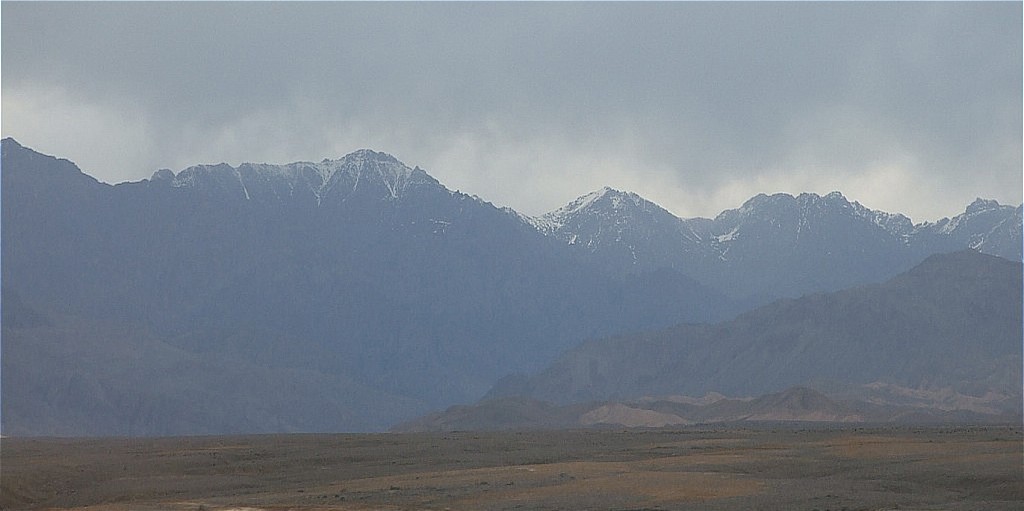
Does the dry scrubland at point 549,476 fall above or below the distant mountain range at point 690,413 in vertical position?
below

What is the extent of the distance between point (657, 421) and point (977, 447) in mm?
100864

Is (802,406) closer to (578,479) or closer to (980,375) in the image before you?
(980,375)

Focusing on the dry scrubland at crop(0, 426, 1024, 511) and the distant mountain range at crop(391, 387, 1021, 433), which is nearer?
the dry scrubland at crop(0, 426, 1024, 511)

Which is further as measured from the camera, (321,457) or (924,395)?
(924,395)

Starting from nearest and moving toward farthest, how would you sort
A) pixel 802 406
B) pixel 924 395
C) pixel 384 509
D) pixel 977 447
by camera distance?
pixel 384 509 < pixel 977 447 < pixel 802 406 < pixel 924 395

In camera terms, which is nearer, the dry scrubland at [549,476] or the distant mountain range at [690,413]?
the dry scrubland at [549,476]

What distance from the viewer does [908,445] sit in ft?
245

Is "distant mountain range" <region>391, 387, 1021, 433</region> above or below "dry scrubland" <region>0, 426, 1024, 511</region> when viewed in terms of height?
above

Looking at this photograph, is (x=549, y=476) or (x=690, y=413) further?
(x=690, y=413)

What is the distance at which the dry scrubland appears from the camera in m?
49.3

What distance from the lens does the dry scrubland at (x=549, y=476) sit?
49.3m

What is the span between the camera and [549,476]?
59.8m

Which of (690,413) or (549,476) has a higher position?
(690,413)

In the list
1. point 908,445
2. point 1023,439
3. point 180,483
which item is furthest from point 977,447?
point 180,483
